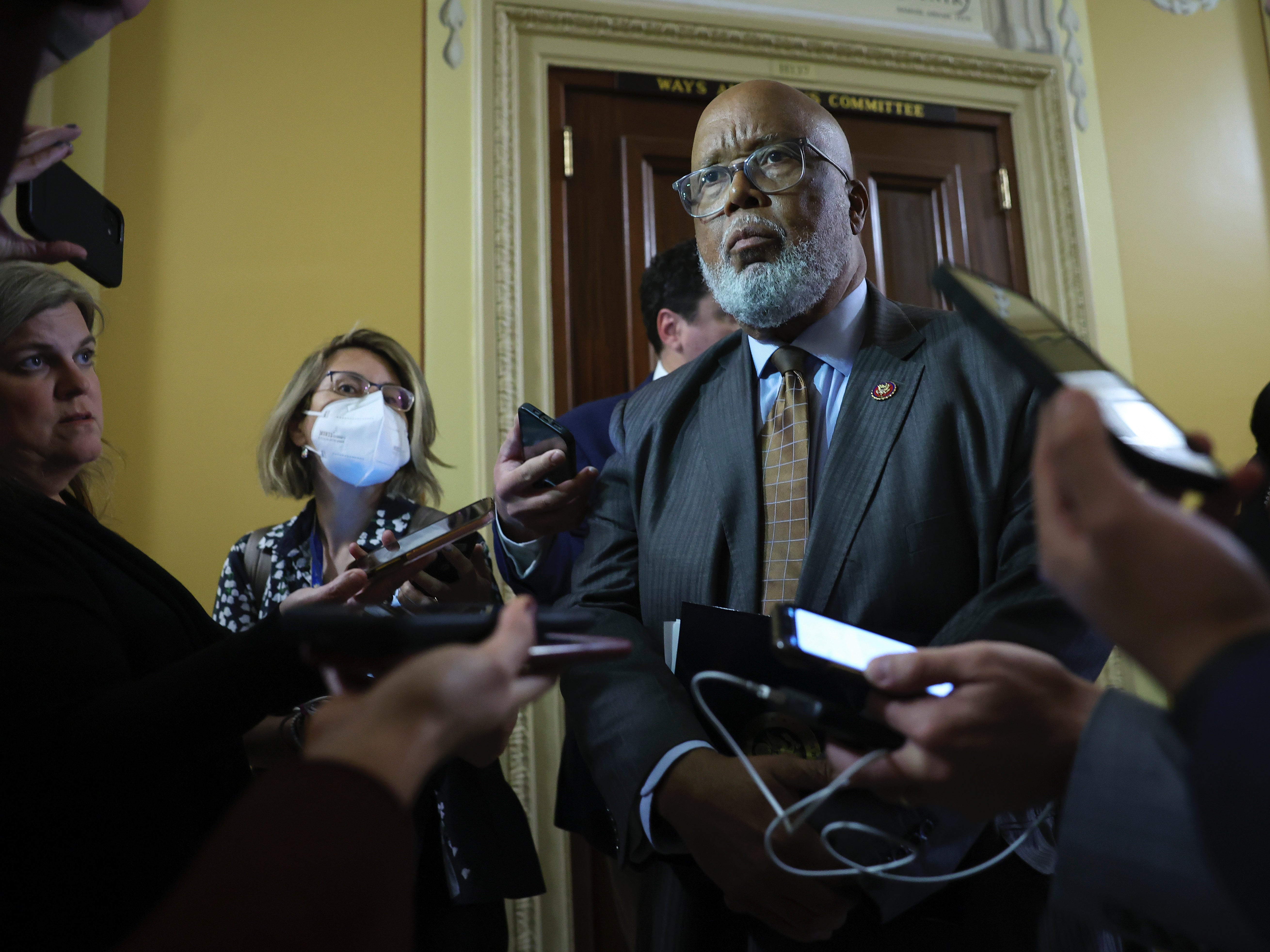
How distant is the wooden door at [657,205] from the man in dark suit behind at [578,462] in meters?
0.16

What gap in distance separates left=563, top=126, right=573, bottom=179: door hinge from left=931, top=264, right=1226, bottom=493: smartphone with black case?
298 centimetres

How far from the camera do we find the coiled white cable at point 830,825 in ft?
3.12

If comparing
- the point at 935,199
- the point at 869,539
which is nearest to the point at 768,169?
the point at 869,539

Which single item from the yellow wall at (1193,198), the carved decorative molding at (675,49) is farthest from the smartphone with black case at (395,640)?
the yellow wall at (1193,198)

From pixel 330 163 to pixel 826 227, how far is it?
7.57 feet

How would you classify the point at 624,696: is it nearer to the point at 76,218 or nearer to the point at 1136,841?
the point at 1136,841

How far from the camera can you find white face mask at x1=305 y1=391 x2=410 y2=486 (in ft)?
8.82

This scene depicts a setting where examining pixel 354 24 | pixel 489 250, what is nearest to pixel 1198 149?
pixel 489 250

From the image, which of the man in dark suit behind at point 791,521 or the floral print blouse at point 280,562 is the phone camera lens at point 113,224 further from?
the floral print blouse at point 280,562

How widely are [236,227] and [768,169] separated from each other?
226cm

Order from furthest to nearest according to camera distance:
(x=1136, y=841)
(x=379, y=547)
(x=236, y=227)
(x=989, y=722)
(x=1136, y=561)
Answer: (x=236, y=227) → (x=379, y=547) → (x=989, y=722) → (x=1136, y=841) → (x=1136, y=561)

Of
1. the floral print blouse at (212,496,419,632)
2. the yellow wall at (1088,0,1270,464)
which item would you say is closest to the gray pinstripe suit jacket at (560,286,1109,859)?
the floral print blouse at (212,496,419,632)

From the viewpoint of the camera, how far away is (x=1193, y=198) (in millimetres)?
4250

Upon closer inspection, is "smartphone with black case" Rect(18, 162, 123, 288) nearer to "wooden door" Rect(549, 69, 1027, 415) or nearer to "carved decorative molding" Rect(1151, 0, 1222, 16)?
"wooden door" Rect(549, 69, 1027, 415)
